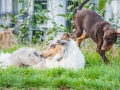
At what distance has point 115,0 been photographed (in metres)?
12.1

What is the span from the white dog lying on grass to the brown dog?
49cm

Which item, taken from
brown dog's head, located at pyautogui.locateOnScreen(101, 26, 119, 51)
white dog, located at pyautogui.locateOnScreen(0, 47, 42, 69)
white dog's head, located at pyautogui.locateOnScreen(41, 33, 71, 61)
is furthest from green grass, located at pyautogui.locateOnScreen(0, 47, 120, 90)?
white dog, located at pyautogui.locateOnScreen(0, 47, 42, 69)

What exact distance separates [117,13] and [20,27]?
2704 mm

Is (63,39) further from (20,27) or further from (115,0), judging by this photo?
(115,0)

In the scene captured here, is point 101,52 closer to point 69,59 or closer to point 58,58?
point 69,59

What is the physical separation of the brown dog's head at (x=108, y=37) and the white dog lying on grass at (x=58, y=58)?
0.52 meters

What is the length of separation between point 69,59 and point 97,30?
0.86 m

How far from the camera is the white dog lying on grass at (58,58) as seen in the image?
7970mm

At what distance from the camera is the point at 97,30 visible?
27.2 ft

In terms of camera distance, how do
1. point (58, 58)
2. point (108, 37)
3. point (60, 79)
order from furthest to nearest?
point (58, 58)
point (108, 37)
point (60, 79)

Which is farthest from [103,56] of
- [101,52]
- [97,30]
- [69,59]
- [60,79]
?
[60,79]

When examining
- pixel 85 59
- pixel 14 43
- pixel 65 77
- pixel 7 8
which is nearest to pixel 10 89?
pixel 65 77

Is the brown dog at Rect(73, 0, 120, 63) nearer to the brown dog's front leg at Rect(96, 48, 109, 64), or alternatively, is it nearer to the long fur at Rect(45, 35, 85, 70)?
the brown dog's front leg at Rect(96, 48, 109, 64)

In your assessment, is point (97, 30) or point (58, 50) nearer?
point (58, 50)
